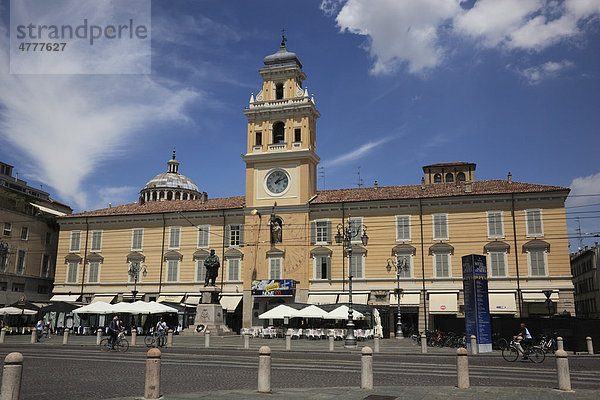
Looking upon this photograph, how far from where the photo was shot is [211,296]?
3625cm

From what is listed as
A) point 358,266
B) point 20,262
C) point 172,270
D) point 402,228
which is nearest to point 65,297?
point 20,262

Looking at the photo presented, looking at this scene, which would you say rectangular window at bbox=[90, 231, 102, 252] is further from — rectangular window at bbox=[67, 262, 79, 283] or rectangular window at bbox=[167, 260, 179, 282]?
rectangular window at bbox=[167, 260, 179, 282]

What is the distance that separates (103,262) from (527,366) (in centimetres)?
3838

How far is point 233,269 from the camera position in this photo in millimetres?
43688

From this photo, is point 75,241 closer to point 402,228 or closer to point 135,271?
point 135,271

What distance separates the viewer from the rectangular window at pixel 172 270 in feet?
146

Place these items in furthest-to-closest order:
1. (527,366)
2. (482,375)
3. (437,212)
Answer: (437,212) → (527,366) → (482,375)

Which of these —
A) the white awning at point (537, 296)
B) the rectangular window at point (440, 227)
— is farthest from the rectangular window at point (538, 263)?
the rectangular window at point (440, 227)

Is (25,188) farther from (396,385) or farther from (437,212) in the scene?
(396,385)

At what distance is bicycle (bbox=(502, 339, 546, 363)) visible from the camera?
19.9 metres

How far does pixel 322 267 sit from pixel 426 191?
10.3 meters

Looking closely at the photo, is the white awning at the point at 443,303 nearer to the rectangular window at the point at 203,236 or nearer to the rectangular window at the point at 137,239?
the rectangular window at the point at 203,236

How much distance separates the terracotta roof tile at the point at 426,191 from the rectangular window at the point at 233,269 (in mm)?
8259

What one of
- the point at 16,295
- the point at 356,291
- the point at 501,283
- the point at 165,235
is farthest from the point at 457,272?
the point at 16,295
